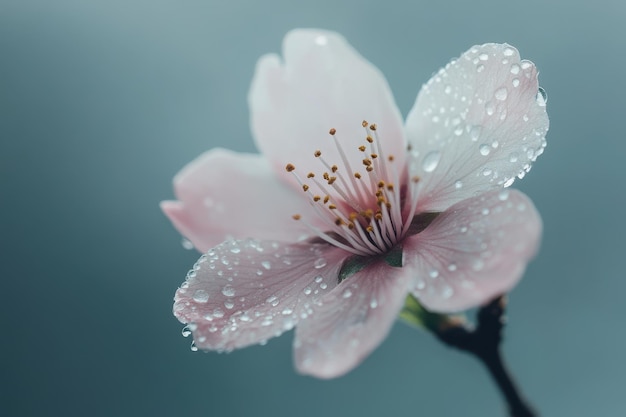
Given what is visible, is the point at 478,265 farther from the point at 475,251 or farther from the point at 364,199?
the point at 364,199

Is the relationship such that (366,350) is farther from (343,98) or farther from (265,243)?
(343,98)

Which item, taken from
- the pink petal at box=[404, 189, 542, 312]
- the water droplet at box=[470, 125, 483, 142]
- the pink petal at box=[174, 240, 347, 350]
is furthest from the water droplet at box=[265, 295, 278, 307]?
the water droplet at box=[470, 125, 483, 142]

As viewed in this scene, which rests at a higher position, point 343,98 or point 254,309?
point 343,98

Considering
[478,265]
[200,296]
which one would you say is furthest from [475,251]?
[200,296]

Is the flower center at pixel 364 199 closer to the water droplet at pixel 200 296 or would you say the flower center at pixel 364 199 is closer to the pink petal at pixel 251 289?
the pink petal at pixel 251 289

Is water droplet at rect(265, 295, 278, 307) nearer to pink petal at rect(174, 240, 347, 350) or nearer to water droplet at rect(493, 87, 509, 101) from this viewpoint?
pink petal at rect(174, 240, 347, 350)

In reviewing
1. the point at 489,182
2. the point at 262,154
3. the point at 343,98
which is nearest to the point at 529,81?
the point at 489,182
